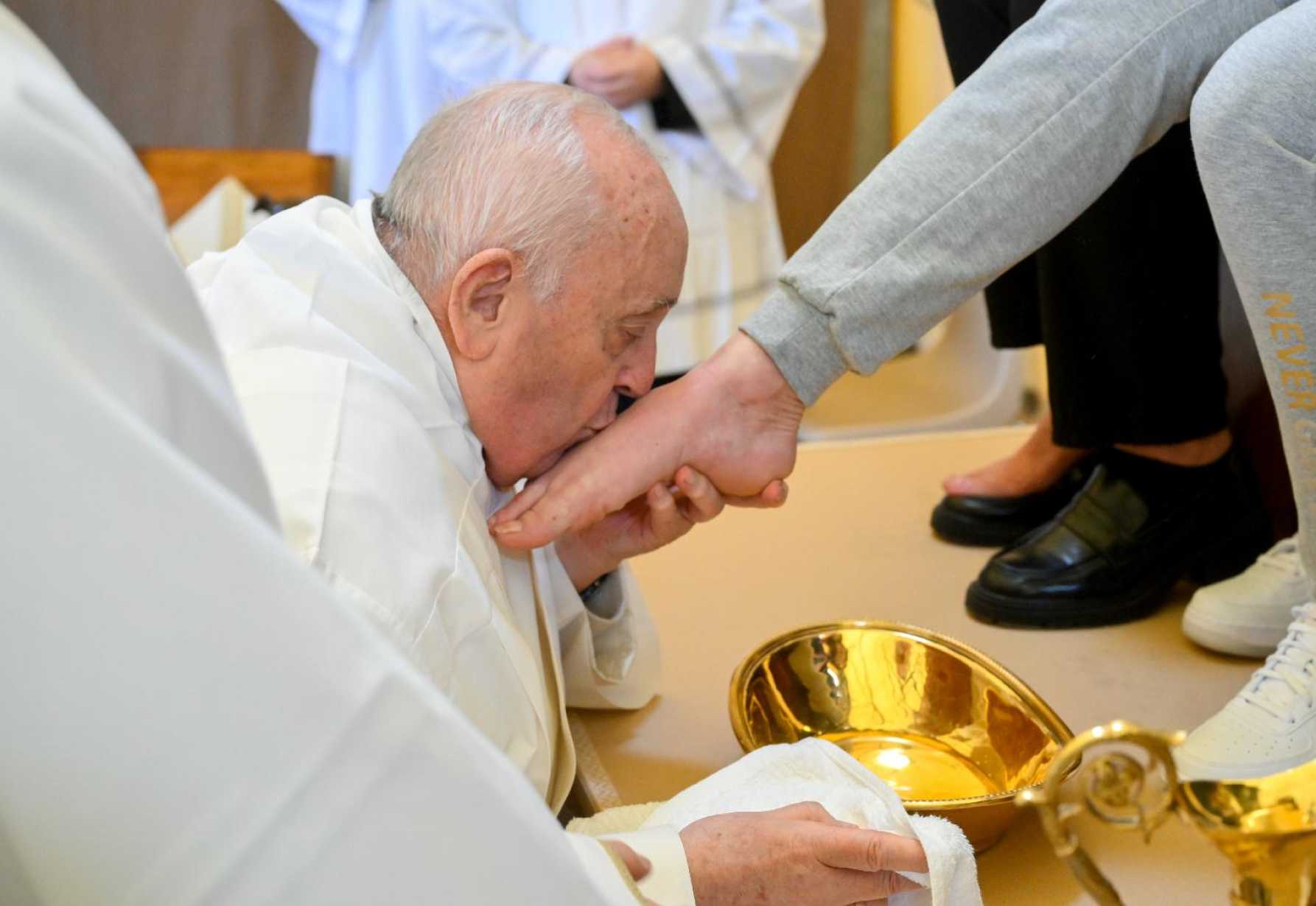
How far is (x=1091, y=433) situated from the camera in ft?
5.46

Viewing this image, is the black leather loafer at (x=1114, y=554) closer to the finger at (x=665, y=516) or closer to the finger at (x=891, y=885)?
the finger at (x=665, y=516)

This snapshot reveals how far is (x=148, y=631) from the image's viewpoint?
52cm

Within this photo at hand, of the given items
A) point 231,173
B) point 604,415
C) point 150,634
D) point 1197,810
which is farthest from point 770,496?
point 231,173

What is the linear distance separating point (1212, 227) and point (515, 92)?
934 mm

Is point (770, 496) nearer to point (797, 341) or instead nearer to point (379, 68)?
point (797, 341)

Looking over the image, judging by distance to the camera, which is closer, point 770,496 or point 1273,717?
point 1273,717

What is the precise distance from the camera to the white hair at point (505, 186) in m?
1.09

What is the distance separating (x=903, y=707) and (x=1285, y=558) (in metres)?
0.49

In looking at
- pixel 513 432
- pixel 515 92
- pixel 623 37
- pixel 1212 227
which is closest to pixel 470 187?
pixel 515 92

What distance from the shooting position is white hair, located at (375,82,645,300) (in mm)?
1091

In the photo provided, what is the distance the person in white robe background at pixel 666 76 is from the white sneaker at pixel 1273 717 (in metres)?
1.67

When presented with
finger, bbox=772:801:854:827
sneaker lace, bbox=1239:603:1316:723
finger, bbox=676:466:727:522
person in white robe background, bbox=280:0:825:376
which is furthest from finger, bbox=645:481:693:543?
person in white robe background, bbox=280:0:825:376

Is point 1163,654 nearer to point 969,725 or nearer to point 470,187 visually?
point 969,725

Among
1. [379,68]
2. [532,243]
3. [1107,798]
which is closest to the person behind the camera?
[1107,798]
